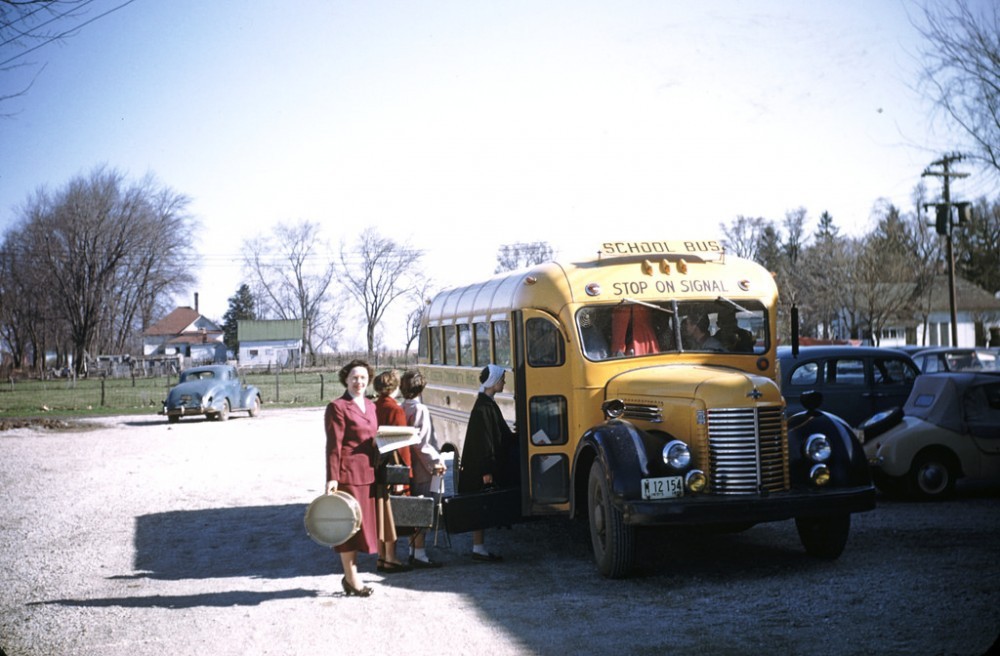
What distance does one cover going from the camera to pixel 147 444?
2269 cm

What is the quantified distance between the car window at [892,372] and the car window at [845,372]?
214mm

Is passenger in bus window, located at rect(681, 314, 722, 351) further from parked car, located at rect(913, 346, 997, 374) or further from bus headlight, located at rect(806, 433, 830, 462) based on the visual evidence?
parked car, located at rect(913, 346, 997, 374)

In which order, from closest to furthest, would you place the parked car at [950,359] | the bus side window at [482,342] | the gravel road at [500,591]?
1. the gravel road at [500,591]
2. the bus side window at [482,342]
3. the parked car at [950,359]

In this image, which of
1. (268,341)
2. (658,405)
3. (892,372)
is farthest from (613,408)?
(268,341)

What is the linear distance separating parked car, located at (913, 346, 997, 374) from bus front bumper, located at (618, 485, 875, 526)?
46.6 ft

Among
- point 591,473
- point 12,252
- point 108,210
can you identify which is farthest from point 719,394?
point 12,252

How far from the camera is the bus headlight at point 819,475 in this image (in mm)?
7922

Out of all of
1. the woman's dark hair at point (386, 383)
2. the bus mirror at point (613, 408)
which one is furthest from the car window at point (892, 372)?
the woman's dark hair at point (386, 383)

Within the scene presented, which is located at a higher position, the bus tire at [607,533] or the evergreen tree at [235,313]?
the evergreen tree at [235,313]

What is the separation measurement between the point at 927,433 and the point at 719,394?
15.7 ft

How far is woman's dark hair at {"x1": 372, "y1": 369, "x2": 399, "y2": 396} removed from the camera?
29.2 ft

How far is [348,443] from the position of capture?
7.81m

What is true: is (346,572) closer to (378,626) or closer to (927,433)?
(378,626)

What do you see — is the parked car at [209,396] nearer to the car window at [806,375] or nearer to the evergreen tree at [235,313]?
the car window at [806,375]
